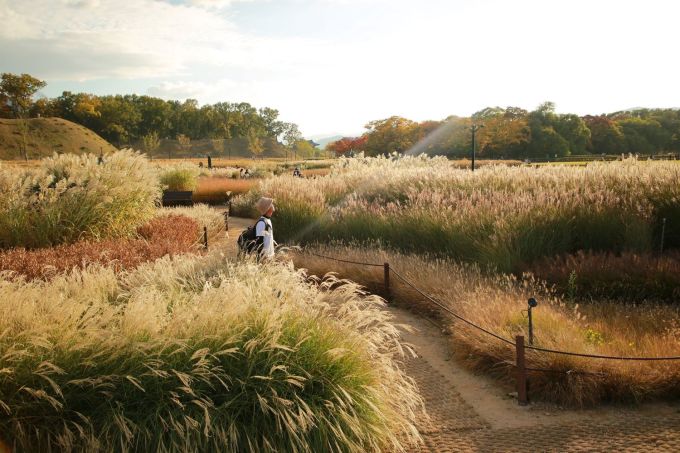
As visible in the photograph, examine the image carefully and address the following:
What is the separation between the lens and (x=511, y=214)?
28.1 ft

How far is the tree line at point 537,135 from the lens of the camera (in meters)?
49.1

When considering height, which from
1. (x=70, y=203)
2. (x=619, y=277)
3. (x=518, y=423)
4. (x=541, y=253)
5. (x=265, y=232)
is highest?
(x=70, y=203)

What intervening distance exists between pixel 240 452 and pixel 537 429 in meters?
2.23

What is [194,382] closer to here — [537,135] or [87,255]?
[87,255]

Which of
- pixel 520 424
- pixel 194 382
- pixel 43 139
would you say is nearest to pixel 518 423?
pixel 520 424

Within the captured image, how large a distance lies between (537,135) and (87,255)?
4874 cm

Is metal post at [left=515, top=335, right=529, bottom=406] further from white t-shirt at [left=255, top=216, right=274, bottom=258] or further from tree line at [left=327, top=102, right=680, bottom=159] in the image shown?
tree line at [left=327, top=102, right=680, bottom=159]

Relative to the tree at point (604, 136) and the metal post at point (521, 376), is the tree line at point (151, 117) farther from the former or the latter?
the metal post at point (521, 376)

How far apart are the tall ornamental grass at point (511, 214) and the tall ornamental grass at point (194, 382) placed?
4451mm

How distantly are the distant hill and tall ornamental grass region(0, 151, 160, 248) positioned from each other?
5688 cm

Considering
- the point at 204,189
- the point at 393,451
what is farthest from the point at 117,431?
the point at 204,189

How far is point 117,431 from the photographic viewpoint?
3.06 metres

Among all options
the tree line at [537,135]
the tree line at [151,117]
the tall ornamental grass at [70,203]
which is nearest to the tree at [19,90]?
the tree line at [151,117]

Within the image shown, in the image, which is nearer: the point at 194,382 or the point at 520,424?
the point at 194,382
